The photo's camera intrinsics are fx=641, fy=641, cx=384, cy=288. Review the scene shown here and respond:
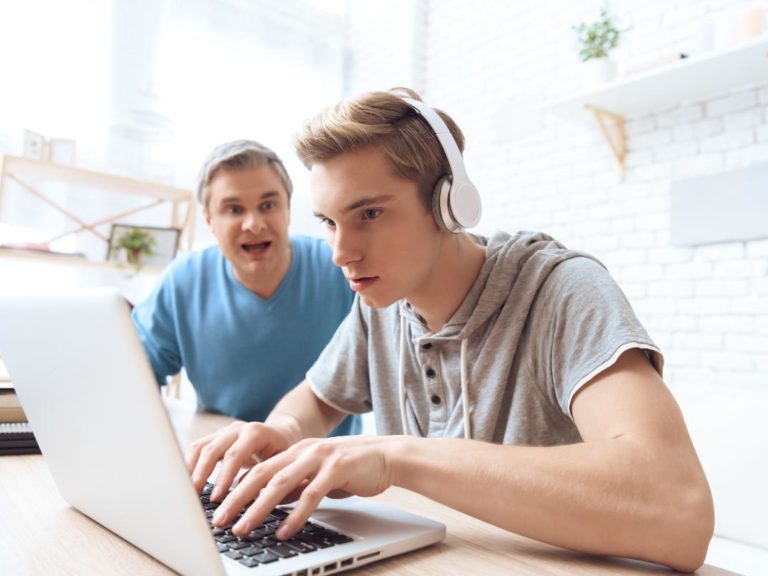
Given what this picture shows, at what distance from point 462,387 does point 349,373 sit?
0.29m

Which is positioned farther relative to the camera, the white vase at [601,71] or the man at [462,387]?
the white vase at [601,71]

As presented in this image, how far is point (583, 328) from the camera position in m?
0.84

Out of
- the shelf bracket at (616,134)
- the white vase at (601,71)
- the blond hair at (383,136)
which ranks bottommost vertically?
the blond hair at (383,136)

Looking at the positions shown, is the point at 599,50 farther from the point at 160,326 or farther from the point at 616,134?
the point at 160,326

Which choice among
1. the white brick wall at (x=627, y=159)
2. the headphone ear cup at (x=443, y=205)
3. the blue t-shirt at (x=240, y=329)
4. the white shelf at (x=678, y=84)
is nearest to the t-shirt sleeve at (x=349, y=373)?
the headphone ear cup at (x=443, y=205)

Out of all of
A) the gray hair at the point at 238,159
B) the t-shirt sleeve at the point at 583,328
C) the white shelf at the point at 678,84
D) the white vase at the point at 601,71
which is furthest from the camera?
the white vase at the point at 601,71

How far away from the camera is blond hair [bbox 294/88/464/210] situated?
96cm

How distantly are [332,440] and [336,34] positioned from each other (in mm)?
4033

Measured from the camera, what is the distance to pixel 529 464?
66 cm

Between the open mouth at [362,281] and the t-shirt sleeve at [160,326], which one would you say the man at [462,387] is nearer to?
the open mouth at [362,281]

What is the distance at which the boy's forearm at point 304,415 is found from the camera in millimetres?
1066

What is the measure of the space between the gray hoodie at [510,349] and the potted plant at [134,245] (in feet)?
7.40

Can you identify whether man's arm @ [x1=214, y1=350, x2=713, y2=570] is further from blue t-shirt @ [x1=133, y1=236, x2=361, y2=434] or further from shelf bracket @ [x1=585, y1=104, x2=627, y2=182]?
shelf bracket @ [x1=585, y1=104, x2=627, y2=182]

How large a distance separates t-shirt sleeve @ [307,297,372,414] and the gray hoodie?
0.04 metres
